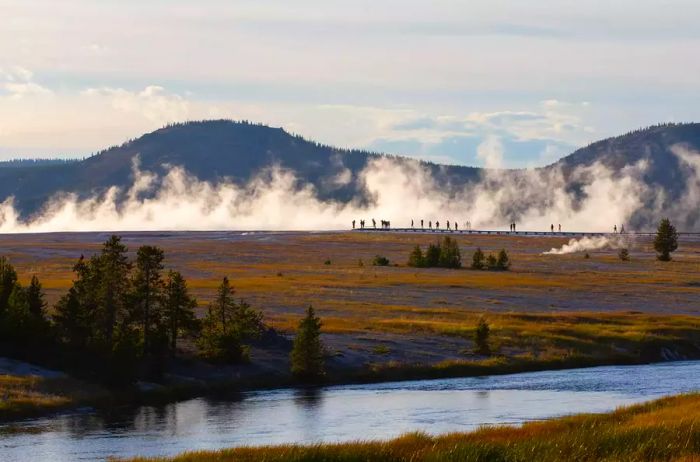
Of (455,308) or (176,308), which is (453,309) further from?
(176,308)

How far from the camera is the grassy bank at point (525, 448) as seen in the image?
36.3 metres

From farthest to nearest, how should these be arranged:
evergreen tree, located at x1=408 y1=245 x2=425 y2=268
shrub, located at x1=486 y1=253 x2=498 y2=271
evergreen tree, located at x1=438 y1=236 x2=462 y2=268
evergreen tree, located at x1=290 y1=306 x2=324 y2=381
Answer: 1. evergreen tree, located at x1=408 y1=245 x2=425 y2=268
2. evergreen tree, located at x1=438 y1=236 x2=462 y2=268
3. shrub, located at x1=486 y1=253 x2=498 y2=271
4. evergreen tree, located at x1=290 y1=306 x2=324 y2=381

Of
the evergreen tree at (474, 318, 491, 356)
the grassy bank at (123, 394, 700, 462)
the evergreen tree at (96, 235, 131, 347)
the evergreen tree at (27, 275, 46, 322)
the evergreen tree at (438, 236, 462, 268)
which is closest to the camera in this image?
the grassy bank at (123, 394, 700, 462)

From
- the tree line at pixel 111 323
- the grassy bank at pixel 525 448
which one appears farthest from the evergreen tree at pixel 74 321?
the grassy bank at pixel 525 448

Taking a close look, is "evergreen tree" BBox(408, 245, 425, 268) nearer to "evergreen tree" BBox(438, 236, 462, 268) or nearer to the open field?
"evergreen tree" BBox(438, 236, 462, 268)

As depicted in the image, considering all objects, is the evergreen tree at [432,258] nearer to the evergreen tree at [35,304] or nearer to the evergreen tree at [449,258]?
the evergreen tree at [449,258]

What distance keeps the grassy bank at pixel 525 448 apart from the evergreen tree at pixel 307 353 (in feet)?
81.0

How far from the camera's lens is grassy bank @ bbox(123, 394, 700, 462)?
119 ft

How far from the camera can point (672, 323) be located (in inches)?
3521

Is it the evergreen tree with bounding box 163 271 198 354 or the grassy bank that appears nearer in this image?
the grassy bank

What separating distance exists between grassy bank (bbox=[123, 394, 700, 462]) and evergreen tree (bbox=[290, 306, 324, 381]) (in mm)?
24697

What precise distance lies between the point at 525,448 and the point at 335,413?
2013cm

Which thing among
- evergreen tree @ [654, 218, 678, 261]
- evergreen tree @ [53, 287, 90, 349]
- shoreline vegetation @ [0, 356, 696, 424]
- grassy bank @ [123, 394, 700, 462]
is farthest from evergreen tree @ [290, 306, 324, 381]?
evergreen tree @ [654, 218, 678, 261]

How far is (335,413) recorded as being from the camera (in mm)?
56594
